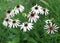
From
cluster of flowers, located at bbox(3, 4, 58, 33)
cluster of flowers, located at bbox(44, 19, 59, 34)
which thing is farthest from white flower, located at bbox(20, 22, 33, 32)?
cluster of flowers, located at bbox(44, 19, 59, 34)

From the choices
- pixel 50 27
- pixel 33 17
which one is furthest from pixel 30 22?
pixel 50 27

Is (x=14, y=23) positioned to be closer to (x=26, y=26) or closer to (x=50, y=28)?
(x=26, y=26)

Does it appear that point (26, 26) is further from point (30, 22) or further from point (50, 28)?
point (50, 28)

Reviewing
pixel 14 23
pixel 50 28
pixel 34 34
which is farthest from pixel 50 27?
pixel 14 23

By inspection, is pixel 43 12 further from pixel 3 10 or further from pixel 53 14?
pixel 3 10

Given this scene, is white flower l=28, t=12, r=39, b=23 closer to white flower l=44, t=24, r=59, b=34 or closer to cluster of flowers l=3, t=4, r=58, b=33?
cluster of flowers l=3, t=4, r=58, b=33

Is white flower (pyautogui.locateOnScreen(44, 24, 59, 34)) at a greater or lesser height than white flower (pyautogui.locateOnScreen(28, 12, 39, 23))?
lesser

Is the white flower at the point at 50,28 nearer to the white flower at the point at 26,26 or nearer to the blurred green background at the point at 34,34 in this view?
the blurred green background at the point at 34,34

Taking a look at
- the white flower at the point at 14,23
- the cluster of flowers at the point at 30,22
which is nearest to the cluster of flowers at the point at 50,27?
the cluster of flowers at the point at 30,22

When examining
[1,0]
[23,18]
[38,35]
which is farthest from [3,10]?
[38,35]

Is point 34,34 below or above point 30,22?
below

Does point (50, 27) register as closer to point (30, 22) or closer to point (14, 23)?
point (30, 22)
